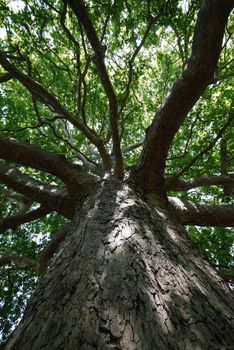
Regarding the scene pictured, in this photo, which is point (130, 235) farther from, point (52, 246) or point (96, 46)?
point (52, 246)

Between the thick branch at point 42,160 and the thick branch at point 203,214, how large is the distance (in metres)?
1.48

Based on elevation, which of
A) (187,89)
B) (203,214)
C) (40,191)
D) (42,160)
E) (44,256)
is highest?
(187,89)

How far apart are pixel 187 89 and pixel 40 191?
258 centimetres

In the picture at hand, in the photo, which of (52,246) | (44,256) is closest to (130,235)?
(52,246)

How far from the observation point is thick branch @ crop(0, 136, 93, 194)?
388 centimetres

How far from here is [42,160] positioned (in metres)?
4.02

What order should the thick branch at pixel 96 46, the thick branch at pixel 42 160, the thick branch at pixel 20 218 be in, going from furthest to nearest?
the thick branch at pixel 20 218 → the thick branch at pixel 42 160 → the thick branch at pixel 96 46

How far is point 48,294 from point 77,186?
216cm

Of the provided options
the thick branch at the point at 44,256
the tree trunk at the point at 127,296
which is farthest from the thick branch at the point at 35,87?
the tree trunk at the point at 127,296

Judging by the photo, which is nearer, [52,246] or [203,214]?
[203,214]

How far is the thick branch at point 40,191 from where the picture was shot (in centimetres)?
399

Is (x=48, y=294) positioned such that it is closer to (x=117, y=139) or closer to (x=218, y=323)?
(x=218, y=323)

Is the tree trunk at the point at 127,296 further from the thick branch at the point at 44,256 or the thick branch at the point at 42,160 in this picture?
the thick branch at the point at 44,256

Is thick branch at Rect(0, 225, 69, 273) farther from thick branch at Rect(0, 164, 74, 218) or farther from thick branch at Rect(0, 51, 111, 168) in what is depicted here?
thick branch at Rect(0, 51, 111, 168)
